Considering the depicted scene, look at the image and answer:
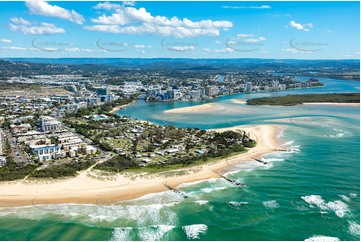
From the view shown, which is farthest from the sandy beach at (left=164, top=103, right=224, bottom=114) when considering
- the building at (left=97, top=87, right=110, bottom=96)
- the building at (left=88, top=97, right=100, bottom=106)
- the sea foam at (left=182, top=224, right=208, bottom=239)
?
the sea foam at (left=182, top=224, right=208, bottom=239)

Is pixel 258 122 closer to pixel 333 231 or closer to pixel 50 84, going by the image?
pixel 333 231

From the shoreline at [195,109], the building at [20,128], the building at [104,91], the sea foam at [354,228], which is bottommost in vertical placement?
the shoreline at [195,109]

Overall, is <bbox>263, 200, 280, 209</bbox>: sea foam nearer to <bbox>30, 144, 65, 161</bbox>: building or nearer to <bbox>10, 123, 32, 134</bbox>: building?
<bbox>30, 144, 65, 161</bbox>: building

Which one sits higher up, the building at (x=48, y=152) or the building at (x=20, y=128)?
the building at (x=48, y=152)

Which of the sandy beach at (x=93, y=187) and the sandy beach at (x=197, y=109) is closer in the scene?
the sandy beach at (x=93, y=187)

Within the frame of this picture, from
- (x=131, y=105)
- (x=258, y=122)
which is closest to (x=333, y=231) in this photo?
(x=258, y=122)

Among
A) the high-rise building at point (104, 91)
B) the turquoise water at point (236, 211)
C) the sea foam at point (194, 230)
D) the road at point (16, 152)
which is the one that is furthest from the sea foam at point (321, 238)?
the high-rise building at point (104, 91)

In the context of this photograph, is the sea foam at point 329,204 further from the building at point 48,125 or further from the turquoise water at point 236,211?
the building at point 48,125
